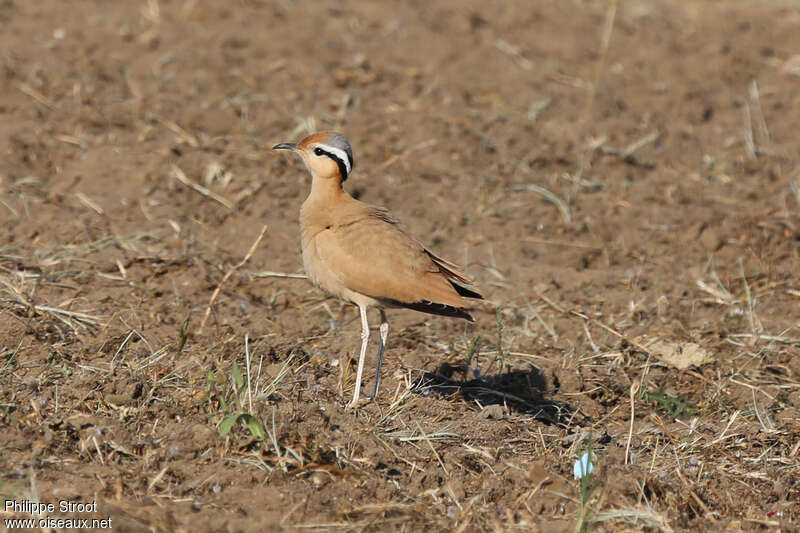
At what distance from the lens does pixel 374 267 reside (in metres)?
5.05

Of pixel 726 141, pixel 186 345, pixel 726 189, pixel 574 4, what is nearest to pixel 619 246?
pixel 726 189

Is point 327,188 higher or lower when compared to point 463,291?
higher

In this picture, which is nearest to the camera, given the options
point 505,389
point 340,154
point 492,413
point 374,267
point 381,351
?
point 374,267

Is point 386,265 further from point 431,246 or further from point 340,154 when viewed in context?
point 431,246

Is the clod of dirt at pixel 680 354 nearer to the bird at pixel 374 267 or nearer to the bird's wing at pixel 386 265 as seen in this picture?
the bird at pixel 374 267

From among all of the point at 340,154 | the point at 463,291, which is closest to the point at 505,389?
the point at 463,291

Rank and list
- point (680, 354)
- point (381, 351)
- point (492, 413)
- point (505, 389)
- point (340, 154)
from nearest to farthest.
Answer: point (492, 413) < point (381, 351) < point (340, 154) < point (505, 389) < point (680, 354)

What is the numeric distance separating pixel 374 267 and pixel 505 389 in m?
1.22

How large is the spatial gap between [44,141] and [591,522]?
17.4 feet

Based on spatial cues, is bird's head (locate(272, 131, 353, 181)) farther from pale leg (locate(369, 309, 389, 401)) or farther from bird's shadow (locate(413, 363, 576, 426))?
bird's shadow (locate(413, 363, 576, 426))

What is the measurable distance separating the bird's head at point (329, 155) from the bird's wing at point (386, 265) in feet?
1.52

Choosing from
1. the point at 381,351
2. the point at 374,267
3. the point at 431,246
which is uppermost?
the point at 374,267

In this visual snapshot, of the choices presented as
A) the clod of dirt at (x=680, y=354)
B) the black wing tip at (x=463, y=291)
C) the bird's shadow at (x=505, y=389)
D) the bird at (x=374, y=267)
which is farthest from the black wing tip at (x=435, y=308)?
the clod of dirt at (x=680, y=354)

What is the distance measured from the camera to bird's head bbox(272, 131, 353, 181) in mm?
5582
